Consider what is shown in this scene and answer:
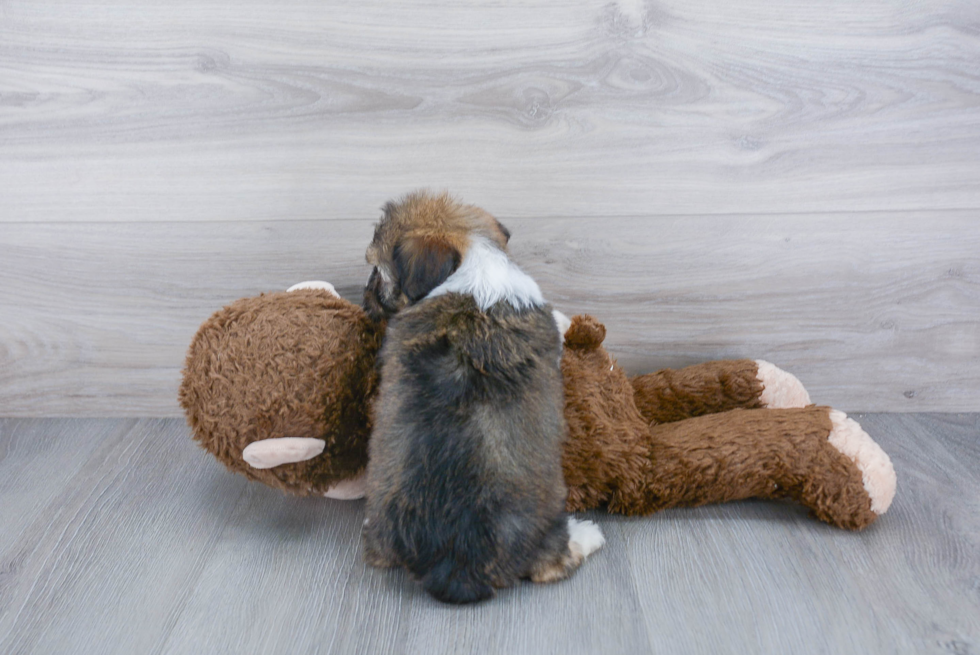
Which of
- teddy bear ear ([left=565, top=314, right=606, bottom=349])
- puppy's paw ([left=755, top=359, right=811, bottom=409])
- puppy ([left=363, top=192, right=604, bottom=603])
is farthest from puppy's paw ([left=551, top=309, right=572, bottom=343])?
puppy's paw ([left=755, top=359, right=811, bottom=409])

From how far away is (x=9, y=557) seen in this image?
1393 millimetres

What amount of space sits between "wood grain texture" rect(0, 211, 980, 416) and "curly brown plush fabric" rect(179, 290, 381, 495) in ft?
1.20

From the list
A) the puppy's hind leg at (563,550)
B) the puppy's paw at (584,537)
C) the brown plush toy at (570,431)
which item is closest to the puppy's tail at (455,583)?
the puppy's hind leg at (563,550)

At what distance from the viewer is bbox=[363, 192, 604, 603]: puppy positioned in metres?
1.16

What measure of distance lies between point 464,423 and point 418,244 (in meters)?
0.36

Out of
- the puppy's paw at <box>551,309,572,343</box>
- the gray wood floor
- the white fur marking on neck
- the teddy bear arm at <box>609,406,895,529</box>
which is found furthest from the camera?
the puppy's paw at <box>551,309,572,343</box>

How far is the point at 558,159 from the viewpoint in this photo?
1633 mm

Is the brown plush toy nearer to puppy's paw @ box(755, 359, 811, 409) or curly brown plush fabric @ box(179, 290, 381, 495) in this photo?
curly brown plush fabric @ box(179, 290, 381, 495)

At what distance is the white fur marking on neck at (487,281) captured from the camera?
49.8 inches

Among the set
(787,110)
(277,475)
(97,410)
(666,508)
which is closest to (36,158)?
(97,410)

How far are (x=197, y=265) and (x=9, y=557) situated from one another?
2.52ft

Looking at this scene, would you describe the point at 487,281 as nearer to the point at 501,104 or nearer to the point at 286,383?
the point at 286,383

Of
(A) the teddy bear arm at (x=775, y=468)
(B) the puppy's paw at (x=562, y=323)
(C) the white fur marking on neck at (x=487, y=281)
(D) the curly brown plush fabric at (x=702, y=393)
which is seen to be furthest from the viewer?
(D) the curly brown plush fabric at (x=702, y=393)

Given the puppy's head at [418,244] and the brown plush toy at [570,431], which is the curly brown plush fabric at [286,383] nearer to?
the brown plush toy at [570,431]
